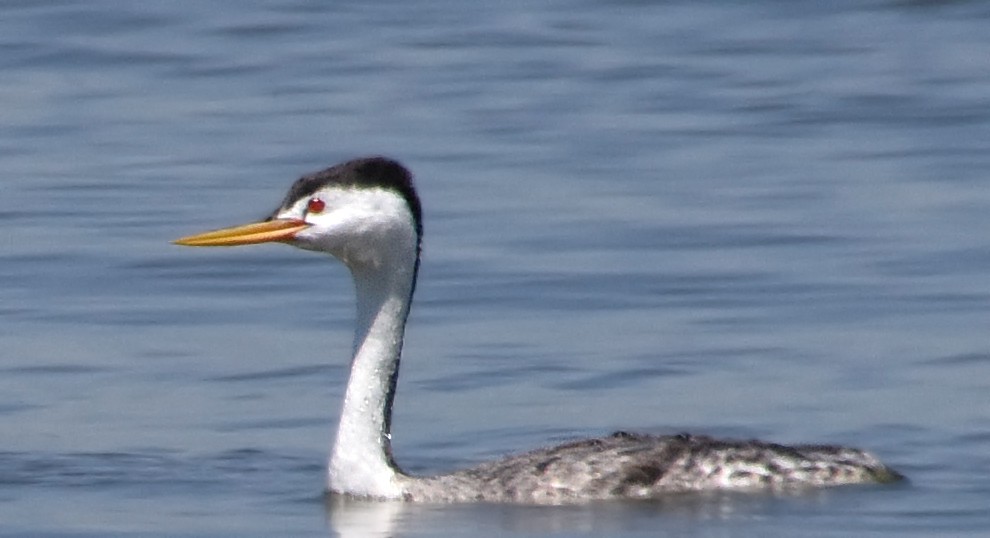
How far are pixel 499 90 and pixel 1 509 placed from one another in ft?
39.6

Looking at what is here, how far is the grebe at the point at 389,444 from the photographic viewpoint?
12.1 m

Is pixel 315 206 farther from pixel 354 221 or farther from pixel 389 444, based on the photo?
pixel 389 444

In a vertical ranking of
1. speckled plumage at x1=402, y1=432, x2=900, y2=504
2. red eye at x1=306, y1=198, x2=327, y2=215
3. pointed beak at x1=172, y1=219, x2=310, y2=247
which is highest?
red eye at x1=306, y1=198, x2=327, y2=215

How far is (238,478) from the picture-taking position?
12.9 metres

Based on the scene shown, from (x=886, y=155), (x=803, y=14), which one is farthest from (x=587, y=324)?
(x=803, y=14)

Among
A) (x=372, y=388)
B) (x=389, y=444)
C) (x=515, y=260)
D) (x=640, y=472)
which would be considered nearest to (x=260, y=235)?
(x=372, y=388)

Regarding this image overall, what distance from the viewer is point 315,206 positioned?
39.8 feet

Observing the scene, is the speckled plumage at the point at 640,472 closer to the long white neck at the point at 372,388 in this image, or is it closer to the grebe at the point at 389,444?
the grebe at the point at 389,444

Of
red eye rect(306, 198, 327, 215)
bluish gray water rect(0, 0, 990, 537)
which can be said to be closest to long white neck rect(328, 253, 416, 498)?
bluish gray water rect(0, 0, 990, 537)

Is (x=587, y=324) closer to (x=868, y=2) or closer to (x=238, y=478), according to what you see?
(x=238, y=478)

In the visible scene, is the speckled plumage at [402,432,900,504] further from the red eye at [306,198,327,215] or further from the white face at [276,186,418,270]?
the red eye at [306,198,327,215]

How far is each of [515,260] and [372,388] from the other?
463cm

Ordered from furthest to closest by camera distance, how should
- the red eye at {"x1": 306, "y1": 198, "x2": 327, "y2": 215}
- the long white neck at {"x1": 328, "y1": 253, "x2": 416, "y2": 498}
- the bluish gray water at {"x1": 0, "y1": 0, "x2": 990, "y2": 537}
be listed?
the bluish gray water at {"x1": 0, "y1": 0, "x2": 990, "y2": 537} → the long white neck at {"x1": 328, "y1": 253, "x2": 416, "y2": 498} → the red eye at {"x1": 306, "y1": 198, "x2": 327, "y2": 215}

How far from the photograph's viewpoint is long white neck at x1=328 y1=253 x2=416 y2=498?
12391mm
